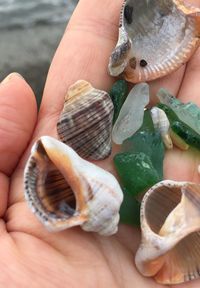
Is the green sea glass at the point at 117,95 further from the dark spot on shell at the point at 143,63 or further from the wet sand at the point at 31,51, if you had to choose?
the wet sand at the point at 31,51

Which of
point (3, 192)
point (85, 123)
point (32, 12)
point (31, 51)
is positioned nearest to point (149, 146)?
point (85, 123)

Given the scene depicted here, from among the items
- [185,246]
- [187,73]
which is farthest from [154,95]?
[185,246]

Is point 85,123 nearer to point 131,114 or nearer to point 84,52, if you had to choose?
point 131,114

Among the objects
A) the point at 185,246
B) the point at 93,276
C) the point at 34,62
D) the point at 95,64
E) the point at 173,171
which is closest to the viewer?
the point at 93,276

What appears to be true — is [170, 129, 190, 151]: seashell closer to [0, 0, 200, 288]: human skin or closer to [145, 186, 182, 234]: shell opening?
[0, 0, 200, 288]: human skin

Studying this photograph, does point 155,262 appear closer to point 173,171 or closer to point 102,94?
point 173,171

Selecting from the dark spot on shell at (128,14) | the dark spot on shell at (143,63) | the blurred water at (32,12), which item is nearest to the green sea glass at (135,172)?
the dark spot on shell at (143,63)

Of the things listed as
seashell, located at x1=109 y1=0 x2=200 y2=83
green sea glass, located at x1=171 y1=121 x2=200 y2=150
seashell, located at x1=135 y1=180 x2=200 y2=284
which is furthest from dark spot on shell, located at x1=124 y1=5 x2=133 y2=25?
seashell, located at x1=135 y1=180 x2=200 y2=284
